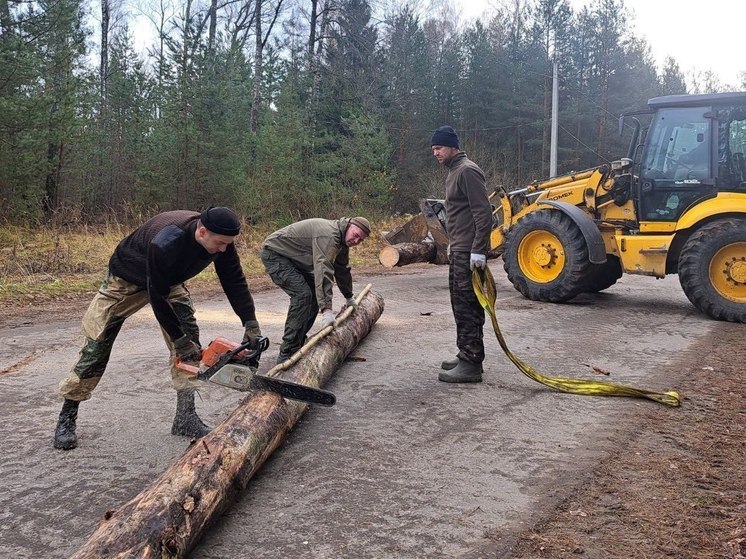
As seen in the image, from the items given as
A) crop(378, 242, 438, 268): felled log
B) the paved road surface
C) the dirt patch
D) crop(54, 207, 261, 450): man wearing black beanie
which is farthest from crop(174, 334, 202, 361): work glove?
crop(378, 242, 438, 268): felled log

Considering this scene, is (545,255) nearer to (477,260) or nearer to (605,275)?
(605,275)

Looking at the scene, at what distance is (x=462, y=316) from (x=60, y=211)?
15.4 meters

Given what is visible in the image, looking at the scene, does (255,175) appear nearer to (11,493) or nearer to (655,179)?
(655,179)

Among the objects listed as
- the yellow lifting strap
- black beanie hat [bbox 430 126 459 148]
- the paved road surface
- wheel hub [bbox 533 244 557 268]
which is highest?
black beanie hat [bbox 430 126 459 148]

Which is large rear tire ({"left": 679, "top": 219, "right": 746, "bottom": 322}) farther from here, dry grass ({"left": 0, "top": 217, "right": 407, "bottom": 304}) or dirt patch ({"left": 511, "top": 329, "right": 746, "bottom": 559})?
dry grass ({"left": 0, "top": 217, "right": 407, "bottom": 304})

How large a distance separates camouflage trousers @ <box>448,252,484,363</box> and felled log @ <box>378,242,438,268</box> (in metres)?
6.53

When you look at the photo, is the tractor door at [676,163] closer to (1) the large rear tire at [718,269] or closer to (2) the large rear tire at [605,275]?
(1) the large rear tire at [718,269]

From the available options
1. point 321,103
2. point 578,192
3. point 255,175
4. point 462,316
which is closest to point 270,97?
point 321,103

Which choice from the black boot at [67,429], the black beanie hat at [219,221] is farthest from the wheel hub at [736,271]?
the black boot at [67,429]

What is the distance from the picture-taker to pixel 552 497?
11.7 ft

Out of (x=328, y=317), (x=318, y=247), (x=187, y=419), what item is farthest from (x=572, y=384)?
(x=187, y=419)

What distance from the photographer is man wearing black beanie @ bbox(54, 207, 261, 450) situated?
13.3 ft

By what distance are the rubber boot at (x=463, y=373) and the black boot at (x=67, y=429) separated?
118 inches

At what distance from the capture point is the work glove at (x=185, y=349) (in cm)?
423
